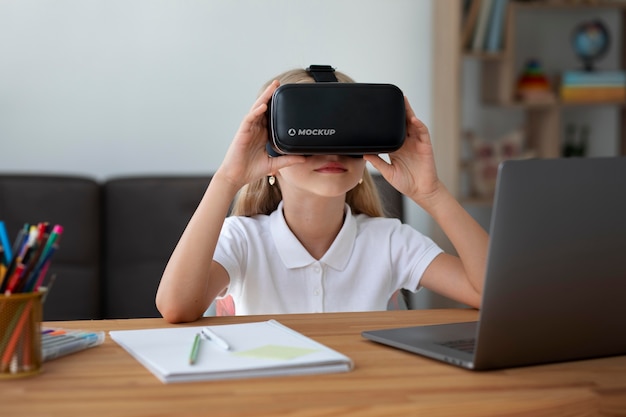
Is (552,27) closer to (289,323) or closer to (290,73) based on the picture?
(290,73)

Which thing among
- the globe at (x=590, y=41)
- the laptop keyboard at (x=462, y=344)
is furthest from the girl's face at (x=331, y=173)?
the globe at (x=590, y=41)

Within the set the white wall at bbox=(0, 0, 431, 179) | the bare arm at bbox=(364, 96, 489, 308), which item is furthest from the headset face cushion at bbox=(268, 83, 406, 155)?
the white wall at bbox=(0, 0, 431, 179)

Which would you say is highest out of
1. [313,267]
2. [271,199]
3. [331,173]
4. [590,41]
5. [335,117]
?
[590,41]

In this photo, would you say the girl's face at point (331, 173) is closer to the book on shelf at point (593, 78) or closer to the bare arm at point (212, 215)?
the bare arm at point (212, 215)

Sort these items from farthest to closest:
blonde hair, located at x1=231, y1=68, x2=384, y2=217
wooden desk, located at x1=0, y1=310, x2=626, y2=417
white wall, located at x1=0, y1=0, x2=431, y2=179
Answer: white wall, located at x1=0, y1=0, x2=431, y2=179 → blonde hair, located at x1=231, y1=68, x2=384, y2=217 → wooden desk, located at x1=0, y1=310, x2=626, y2=417

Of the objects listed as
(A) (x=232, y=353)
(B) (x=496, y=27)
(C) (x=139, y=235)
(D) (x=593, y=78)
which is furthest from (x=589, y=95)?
(A) (x=232, y=353)

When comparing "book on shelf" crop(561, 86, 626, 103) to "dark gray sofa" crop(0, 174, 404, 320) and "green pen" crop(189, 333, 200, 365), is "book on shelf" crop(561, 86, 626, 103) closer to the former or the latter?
"dark gray sofa" crop(0, 174, 404, 320)

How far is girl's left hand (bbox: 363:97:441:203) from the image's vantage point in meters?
1.43

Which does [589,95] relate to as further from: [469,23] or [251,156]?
[251,156]

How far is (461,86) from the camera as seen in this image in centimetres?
305

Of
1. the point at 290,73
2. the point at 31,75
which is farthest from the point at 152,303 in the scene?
the point at 290,73

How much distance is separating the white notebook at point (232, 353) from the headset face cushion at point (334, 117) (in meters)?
0.27

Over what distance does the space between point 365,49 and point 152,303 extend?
46.8 inches

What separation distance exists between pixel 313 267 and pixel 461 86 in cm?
160
